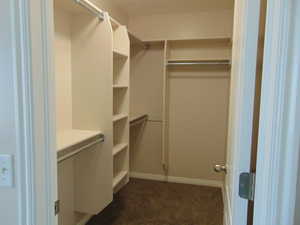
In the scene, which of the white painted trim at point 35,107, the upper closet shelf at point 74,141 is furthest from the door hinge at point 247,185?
the upper closet shelf at point 74,141

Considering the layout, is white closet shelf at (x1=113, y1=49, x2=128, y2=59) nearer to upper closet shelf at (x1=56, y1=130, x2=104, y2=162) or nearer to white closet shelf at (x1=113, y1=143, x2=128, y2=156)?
upper closet shelf at (x1=56, y1=130, x2=104, y2=162)

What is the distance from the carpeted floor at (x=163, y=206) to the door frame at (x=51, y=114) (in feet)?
6.13

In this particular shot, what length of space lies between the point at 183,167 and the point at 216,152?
544 millimetres

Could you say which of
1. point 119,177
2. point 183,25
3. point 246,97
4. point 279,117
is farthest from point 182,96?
point 279,117

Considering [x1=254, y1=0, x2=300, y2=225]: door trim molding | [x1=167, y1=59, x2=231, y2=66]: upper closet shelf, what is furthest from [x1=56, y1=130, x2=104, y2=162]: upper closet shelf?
[x1=167, y1=59, x2=231, y2=66]: upper closet shelf

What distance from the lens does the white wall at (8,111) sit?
Result: 790 millimetres

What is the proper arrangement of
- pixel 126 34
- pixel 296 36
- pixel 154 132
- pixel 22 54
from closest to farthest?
pixel 296 36, pixel 22 54, pixel 126 34, pixel 154 132

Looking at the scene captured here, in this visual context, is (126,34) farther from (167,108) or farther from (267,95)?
(267,95)

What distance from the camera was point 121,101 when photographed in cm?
281

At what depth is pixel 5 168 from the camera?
0.84 m

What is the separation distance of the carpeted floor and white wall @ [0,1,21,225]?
1.89m

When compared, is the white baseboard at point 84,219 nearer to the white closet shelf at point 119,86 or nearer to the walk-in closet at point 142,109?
the walk-in closet at point 142,109

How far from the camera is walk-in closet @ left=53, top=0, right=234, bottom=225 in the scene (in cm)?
222

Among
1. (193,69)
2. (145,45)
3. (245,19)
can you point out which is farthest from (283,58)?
(145,45)
